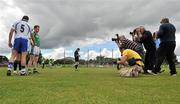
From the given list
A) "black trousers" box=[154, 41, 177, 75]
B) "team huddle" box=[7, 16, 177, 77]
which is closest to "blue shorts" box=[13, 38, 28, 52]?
"team huddle" box=[7, 16, 177, 77]

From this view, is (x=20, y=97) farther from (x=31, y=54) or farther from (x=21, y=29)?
(x=31, y=54)

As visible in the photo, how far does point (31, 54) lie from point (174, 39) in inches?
250

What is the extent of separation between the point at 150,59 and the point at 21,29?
5.56 meters

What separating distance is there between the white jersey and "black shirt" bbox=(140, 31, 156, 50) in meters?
4.83

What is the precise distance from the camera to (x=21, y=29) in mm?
15383

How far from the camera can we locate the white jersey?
→ 1539 centimetres

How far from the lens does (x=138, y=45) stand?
56.2 feet

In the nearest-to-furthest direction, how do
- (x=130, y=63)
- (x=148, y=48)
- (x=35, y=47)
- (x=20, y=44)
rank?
(x=130, y=63), (x=20, y=44), (x=148, y=48), (x=35, y=47)

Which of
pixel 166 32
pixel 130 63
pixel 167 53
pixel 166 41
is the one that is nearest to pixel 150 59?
pixel 167 53

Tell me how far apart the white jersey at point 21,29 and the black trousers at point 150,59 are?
16.9ft

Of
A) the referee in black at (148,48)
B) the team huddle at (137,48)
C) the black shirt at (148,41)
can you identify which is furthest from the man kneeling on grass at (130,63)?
the black shirt at (148,41)

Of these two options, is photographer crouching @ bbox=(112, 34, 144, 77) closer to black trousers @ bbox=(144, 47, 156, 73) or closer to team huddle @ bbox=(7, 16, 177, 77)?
team huddle @ bbox=(7, 16, 177, 77)

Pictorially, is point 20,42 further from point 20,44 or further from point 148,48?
point 148,48

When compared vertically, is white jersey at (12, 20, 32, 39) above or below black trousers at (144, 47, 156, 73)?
above
